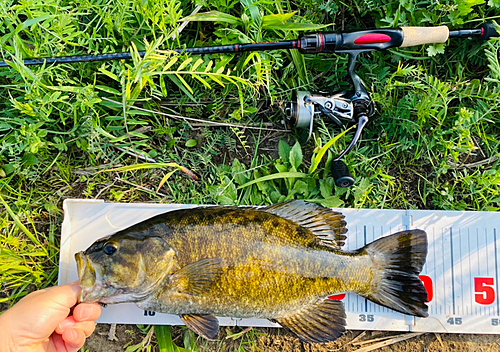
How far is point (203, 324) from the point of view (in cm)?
252

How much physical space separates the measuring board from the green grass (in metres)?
0.14

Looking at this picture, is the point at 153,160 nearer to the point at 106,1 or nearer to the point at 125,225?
the point at 125,225

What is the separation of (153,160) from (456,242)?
9.41ft

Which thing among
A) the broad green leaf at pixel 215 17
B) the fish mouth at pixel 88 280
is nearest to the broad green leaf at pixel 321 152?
the broad green leaf at pixel 215 17

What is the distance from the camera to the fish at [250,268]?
2371mm

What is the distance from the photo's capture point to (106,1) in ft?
10.1

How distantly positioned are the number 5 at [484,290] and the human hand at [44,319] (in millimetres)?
3190

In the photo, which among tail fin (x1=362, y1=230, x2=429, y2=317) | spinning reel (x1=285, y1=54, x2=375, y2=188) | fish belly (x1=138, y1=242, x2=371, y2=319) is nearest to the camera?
fish belly (x1=138, y1=242, x2=371, y2=319)

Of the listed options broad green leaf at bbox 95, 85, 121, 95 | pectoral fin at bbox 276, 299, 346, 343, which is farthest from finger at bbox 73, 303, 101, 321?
broad green leaf at bbox 95, 85, 121, 95

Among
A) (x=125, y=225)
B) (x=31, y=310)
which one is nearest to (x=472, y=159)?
(x=125, y=225)

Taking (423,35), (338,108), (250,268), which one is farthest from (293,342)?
(423,35)

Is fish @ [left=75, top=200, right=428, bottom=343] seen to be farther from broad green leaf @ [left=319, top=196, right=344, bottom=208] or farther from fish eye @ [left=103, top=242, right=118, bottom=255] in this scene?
broad green leaf @ [left=319, top=196, right=344, bottom=208]

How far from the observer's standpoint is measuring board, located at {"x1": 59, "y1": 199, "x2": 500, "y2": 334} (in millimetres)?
3148

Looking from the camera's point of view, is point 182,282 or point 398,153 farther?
point 398,153
